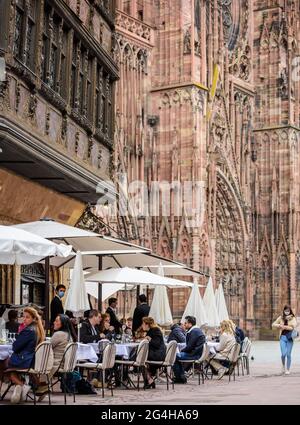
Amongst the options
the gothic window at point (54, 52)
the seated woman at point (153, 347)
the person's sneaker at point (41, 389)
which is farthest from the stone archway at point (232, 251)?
the person's sneaker at point (41, 389)

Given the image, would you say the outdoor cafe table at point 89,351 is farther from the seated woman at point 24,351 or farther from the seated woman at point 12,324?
the seated woman at point 12,324

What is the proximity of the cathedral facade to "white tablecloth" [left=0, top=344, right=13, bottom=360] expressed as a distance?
25405mm

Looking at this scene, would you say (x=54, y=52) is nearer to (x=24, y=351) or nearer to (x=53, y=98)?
(x=53, y=98)

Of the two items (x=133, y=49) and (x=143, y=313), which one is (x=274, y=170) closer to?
(x=133, y=49)

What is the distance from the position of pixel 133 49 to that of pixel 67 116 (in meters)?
21.8

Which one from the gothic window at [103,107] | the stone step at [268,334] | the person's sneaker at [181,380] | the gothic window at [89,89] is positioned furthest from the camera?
the stone step at [268,334]

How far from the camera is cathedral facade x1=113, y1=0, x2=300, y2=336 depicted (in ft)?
134

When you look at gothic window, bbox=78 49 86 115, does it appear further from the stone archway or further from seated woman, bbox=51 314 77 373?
the stone archway

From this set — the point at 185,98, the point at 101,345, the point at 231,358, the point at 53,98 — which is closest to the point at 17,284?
the point at 53,98

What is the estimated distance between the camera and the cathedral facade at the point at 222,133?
4088 cm

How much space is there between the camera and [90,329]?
1609 cm

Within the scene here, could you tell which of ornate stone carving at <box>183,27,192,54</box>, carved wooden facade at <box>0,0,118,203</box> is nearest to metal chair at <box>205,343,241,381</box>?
carved wooden facade at <box>0,0,118,203</box>

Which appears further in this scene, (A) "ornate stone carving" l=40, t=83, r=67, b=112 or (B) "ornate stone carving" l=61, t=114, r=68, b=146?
(B) "ornate stone carving" l=61, t=114, r=68, b=146

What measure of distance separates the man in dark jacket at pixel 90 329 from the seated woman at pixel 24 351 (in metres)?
3.58
